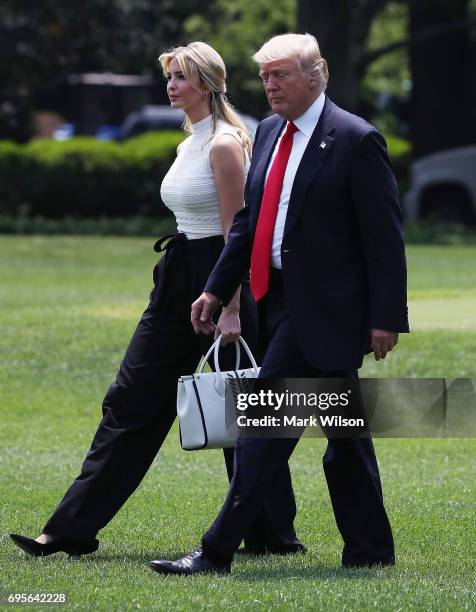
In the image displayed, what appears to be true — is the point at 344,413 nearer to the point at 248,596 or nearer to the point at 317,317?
the point at 317,317

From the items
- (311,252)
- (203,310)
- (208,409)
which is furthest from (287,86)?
(208,409)

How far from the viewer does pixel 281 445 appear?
5516 millimetres

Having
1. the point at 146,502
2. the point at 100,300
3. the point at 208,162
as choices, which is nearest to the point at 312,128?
the point at 208,162

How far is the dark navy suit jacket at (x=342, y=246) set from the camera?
539 centimetres

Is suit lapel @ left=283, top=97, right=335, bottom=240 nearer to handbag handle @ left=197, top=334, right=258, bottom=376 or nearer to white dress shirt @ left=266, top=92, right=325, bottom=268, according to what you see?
white dress shirt @ left=266, top=92, right=325, bottom=268

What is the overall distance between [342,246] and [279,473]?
0.84 m

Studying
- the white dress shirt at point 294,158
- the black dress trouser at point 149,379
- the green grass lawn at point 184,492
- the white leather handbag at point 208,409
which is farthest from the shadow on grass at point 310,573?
the white dress shirt at point 294,158

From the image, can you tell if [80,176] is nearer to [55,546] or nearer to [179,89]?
[179,89]

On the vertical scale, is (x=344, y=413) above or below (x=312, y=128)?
below

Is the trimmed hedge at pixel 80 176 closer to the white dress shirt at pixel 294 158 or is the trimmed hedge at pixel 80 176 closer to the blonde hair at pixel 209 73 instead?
the blonde hair at pixel 209 73

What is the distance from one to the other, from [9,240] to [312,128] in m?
19.5

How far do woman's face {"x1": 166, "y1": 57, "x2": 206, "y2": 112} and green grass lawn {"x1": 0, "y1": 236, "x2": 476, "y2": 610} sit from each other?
1.78 metres

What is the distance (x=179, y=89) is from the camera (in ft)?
19.7

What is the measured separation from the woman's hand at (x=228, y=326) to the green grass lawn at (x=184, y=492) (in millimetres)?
862
